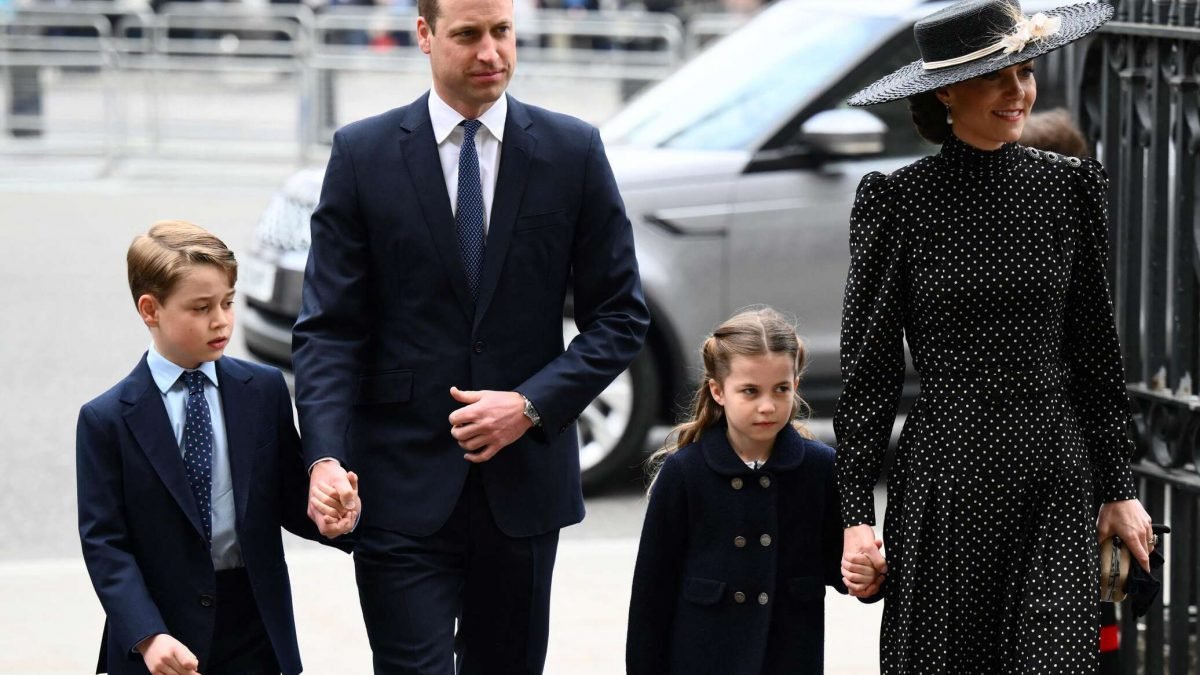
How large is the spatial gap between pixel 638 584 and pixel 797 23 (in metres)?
4.52

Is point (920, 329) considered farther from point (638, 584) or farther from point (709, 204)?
point (709, 204)

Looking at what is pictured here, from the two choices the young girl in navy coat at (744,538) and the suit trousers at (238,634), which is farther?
the young girl in navy coat at (744,538)

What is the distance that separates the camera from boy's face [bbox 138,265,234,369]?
12.0 feet

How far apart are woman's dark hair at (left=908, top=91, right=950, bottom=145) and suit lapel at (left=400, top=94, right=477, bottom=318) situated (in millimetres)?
898

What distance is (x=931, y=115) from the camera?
3629mm

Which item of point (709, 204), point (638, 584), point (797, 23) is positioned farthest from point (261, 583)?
point (797, 23)

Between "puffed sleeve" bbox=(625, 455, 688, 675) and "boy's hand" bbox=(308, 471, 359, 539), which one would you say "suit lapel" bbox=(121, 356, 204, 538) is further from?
"puffed sleeve" bbox=(625, 455, 688, 675)

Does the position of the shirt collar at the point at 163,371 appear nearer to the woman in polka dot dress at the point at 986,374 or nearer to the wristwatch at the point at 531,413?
the wristwatch at the point at 531,413

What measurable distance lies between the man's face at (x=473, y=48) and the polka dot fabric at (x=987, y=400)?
721 millimetres

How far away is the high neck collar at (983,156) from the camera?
3529mm

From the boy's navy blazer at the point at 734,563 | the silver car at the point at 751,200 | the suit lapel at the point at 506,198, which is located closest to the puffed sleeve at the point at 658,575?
the boy's navy blazer at the point at 734,563

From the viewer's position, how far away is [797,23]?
7.97 m

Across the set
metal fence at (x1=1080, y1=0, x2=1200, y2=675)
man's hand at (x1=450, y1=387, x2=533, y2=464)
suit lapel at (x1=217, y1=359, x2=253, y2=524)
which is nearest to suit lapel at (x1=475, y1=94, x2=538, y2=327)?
man's hand at (x1=450, y1=387, x2=533, y2=464)

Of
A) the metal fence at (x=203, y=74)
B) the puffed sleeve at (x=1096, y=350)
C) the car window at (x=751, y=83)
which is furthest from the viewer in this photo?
the metal fence at (x=203, y=74)
